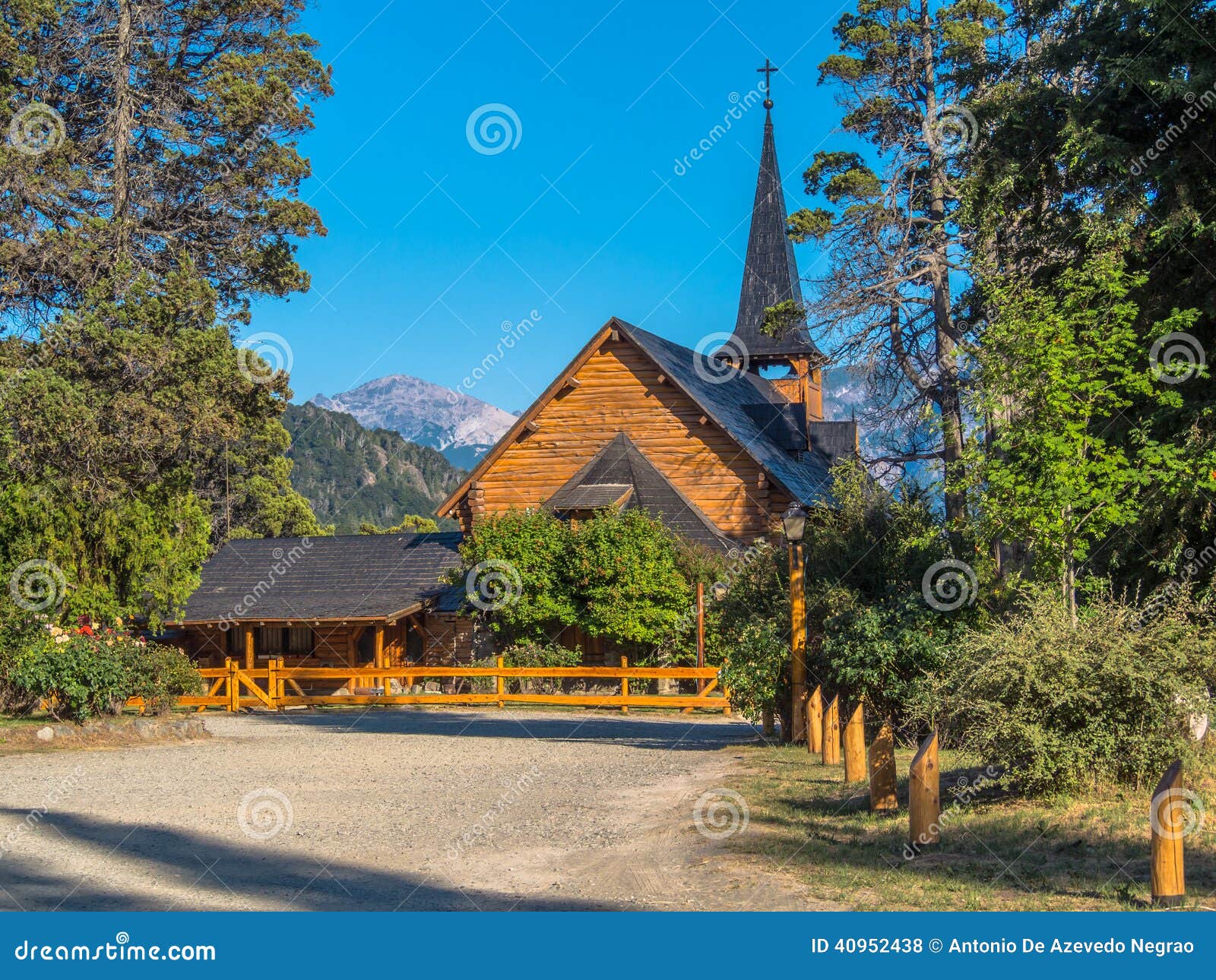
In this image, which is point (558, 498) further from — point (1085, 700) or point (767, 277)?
point (1085, 700)

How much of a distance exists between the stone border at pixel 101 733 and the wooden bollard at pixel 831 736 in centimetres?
1175

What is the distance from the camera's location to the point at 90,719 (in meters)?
20.4

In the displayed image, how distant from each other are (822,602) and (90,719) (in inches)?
486

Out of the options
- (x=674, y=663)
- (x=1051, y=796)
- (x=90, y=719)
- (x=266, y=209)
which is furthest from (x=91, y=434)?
(x=1051, y=796)

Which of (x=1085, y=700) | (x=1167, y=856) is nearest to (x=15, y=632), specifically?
(x=1085, y=700)

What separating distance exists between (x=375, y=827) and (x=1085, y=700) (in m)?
6.57

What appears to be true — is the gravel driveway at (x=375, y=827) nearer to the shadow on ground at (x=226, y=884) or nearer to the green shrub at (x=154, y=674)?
the shadow on ground at (x=226, y=884)

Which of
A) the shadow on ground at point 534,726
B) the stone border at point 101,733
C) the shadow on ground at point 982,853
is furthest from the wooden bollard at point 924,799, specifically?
the stone border at point 101,733

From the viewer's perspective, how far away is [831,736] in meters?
15.5

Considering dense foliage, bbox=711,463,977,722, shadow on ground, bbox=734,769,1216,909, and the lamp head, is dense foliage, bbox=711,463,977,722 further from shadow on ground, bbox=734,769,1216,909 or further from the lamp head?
shadow on ground, bbox=734,769,1216,909

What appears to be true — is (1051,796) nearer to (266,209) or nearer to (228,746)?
(228,746)

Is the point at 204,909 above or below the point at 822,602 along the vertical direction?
below

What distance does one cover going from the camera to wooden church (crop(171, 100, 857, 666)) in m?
33.1

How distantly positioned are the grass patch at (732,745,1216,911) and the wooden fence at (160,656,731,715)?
551 inches
